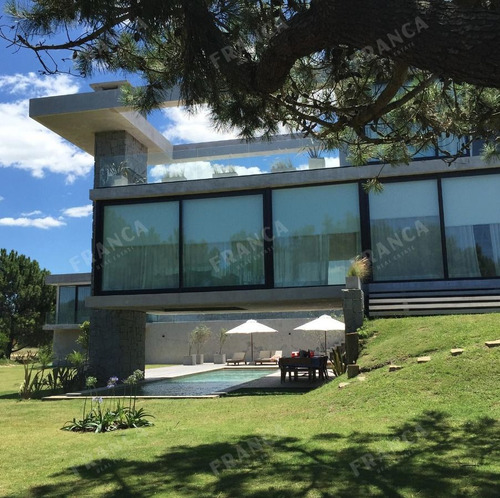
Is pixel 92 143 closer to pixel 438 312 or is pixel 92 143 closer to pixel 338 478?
pixel 438 312

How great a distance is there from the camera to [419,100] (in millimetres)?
7934

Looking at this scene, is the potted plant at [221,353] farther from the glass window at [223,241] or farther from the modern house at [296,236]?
the glass window at [223,241]

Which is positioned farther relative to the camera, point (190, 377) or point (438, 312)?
point (190, 377)

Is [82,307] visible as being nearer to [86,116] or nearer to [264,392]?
[86,116]

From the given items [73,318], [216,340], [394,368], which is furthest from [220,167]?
[73,318]

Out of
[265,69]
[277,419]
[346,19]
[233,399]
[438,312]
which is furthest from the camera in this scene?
[438,312]

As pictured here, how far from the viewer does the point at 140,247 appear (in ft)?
55.8

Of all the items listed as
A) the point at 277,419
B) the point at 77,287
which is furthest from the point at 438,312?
the point at 77,287

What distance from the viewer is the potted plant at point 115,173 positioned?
56.8 ft

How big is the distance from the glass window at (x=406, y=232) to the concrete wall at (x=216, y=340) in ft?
48.6

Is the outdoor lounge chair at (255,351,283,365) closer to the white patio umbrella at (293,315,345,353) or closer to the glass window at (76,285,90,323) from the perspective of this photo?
the white patio umbrella at (293,315,345,353)

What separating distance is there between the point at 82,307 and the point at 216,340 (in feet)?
27.3

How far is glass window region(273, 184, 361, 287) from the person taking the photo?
1561 centimetres

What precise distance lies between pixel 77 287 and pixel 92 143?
49.8ft
